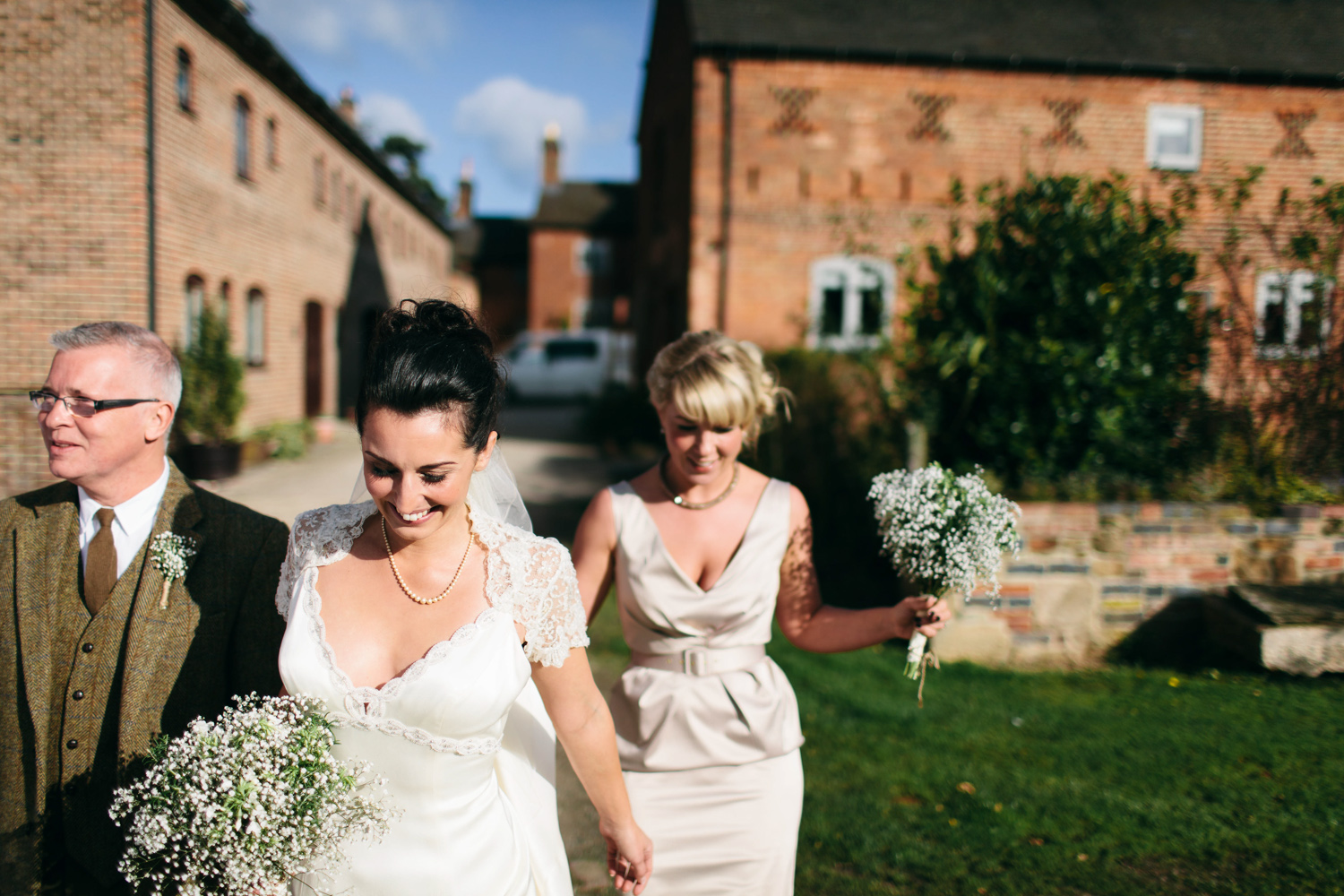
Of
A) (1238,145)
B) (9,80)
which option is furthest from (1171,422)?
(9,80)

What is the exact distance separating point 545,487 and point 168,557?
33.1 feet

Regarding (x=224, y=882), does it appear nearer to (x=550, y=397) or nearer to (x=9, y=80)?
(x=9, y=80)

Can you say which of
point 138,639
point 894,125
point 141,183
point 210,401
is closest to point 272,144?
point 141,183

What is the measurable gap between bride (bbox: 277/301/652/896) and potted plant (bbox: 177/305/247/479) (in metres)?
11.3

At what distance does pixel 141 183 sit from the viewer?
11484 millimetres

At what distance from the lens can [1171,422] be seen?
6754mm

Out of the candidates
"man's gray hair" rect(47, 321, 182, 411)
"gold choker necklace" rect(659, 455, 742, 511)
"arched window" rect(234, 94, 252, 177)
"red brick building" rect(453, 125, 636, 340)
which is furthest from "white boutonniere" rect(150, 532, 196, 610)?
"red brick building" rect(453, 125, 636, 340)

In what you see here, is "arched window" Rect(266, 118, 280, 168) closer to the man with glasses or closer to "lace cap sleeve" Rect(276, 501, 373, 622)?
the man with glasses

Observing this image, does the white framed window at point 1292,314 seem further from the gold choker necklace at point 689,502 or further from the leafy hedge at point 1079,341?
the gold choker necklace at point 689,502

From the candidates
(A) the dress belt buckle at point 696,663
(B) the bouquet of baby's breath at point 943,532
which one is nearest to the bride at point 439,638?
(A) the dress belt buckle at point 696,663

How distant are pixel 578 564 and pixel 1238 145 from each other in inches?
651

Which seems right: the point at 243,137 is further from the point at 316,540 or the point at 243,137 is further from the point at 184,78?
the point at 316,540

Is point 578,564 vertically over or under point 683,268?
under

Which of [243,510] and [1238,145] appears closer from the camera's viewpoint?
[243,510]
